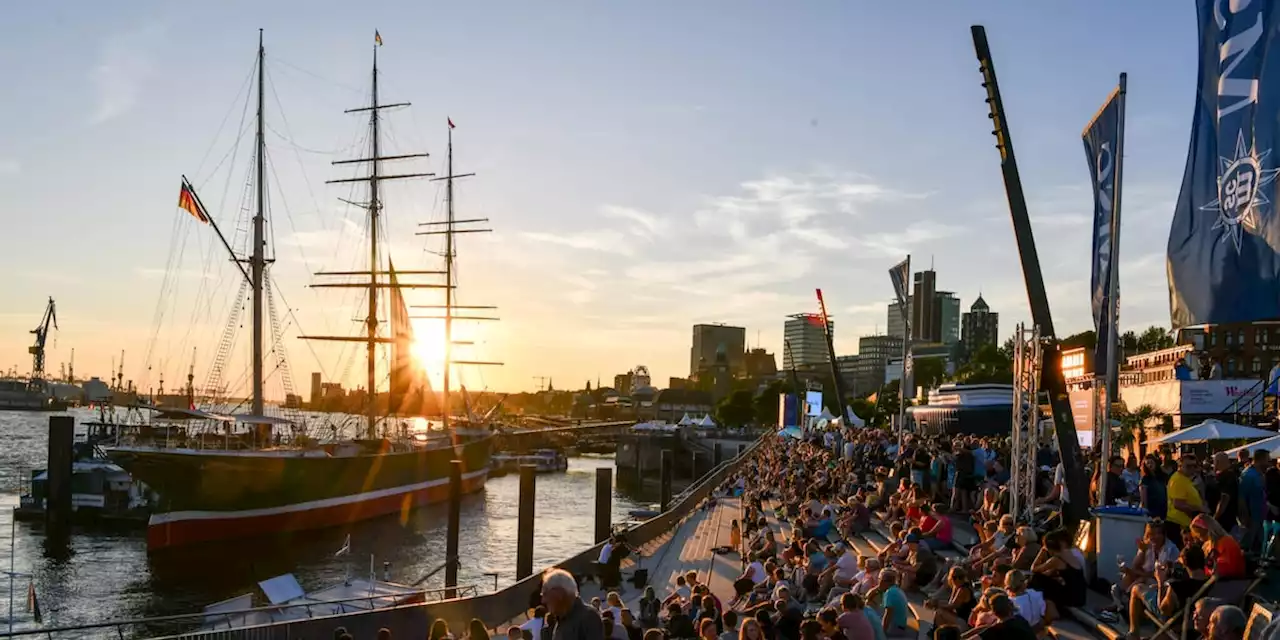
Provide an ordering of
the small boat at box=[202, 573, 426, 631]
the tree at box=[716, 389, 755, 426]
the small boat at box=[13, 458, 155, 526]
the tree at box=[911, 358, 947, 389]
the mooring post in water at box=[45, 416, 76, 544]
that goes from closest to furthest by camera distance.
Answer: the small boat at box=[202, 573, 426, 631], the mooring post in water at box=[45, 416, 76, 544], the small boat at box=[13, 458, 155, 526], the tree at box=[716, 389, 755, 426], the tree at box=[911, 358, 947, 389]

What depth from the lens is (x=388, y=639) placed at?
37.0 feet

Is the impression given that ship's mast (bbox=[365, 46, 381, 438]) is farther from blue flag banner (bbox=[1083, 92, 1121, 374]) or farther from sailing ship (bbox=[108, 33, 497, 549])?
blue flag banner (bbox=[1083, 92, 1121, 374])

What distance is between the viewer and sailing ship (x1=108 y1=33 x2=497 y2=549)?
43.8 metres

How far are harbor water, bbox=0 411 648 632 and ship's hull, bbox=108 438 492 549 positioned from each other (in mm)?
938

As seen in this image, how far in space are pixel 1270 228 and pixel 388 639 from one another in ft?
30.0

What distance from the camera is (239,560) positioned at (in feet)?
133

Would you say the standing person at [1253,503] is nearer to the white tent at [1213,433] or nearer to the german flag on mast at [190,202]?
the white tent at [1213,433]

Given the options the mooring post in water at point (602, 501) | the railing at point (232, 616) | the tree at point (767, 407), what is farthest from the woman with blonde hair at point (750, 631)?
the tree at point (767, 407)

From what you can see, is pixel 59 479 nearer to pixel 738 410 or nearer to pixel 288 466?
pixel 288 466

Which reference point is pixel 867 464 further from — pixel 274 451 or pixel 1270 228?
pixel 274 451

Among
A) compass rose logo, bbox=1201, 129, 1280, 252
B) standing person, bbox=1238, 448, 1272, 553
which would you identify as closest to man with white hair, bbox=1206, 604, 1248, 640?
compass rose logo, bbox=1201, 129, 1280, 252

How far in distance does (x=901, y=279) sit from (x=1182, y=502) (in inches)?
856

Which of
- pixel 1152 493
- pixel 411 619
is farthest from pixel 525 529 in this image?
pixel 1152 493

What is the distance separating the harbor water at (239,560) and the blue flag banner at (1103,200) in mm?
12397
